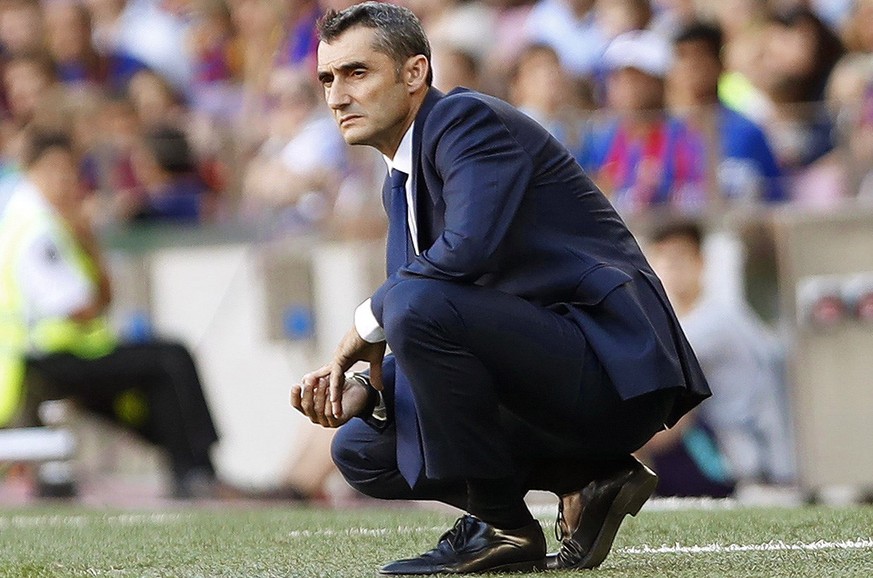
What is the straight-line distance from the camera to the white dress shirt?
13.5 feet

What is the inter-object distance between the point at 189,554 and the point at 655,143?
13.9 ft

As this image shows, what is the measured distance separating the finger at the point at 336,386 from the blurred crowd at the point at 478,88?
4578 millimetres

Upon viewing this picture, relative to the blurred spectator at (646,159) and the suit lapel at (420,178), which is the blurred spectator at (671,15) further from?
the suit lapel at (420,178)

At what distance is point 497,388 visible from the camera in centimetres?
412

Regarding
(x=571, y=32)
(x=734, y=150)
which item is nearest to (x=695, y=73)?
(x=734, y=150)

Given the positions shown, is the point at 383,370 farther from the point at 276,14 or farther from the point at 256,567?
the point at 276,14

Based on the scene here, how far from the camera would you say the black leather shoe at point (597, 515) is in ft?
14.2

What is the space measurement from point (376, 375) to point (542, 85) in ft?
17.6

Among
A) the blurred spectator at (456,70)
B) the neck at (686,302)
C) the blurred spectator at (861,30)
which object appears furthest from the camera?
the blurred spectator at (456,70)

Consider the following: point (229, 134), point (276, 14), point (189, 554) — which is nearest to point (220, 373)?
point (229, 134)

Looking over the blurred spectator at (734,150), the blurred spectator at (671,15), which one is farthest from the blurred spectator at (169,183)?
the blurred spectator at (734,150)

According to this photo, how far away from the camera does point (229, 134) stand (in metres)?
10.4

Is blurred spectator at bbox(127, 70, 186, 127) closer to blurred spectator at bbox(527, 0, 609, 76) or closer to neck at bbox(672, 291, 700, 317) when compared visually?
blurred spectator at bbox(527, 0, 609, 76)

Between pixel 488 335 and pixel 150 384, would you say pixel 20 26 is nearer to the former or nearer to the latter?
pixel 150 384
